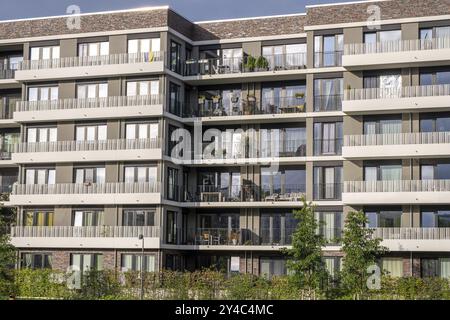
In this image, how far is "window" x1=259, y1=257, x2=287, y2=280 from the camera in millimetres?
53281

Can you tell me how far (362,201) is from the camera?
49531 millimetres

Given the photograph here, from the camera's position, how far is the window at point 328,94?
52625 millimetres

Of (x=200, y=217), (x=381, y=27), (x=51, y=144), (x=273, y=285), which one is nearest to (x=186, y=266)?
(x=200, y=217)

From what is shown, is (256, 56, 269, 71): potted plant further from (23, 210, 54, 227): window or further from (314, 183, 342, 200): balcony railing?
(23, 210, 54, 227): window

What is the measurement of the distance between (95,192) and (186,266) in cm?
735

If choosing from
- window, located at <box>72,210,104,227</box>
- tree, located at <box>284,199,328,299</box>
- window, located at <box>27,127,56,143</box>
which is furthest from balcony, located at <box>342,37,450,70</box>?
window, located at <box>27,127,56,143</box>

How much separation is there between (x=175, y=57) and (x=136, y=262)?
42.8 feet

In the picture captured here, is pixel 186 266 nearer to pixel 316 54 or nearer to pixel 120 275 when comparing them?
pixel 120 275

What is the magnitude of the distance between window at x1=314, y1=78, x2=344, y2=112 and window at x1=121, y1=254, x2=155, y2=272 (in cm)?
1338

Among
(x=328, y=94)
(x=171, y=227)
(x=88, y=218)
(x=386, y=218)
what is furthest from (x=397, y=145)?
(x=88, y=218)

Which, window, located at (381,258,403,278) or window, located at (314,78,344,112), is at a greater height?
window, located at (314,78,344,112)

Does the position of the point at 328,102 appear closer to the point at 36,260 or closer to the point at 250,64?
the point at 250,64

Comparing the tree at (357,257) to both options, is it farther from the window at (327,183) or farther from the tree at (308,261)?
the window at (327,183)
